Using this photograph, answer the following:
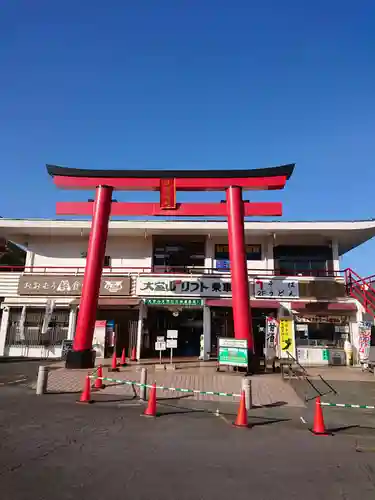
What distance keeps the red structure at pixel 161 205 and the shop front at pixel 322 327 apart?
5985 mm

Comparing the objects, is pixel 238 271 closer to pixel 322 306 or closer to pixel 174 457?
pixel 322 306

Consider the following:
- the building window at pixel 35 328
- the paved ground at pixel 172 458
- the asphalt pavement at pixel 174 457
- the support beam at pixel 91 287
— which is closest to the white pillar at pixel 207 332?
the support beam at pixel 91 287

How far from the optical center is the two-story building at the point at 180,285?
65.8ft

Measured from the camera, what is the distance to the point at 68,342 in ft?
63.0

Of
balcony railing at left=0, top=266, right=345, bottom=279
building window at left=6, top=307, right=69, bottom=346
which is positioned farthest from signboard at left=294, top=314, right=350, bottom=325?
building window at left=6, top=307, right=69, bottom=346

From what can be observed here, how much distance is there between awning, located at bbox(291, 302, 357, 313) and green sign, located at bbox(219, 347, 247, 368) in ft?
22.0

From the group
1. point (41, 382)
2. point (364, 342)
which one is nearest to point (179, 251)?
point (364, 342)

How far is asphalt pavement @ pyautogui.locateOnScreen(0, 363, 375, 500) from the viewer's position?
4.56 metres

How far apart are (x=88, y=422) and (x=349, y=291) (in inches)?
659

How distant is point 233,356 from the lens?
14641mm

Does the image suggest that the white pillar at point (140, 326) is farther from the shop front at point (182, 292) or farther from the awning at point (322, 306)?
the awning at point (322, 306)

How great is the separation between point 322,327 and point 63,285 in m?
14.9

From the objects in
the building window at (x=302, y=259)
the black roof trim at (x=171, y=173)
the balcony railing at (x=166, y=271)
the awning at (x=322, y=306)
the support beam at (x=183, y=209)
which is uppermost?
the black roof trim at (x=171, y=173)

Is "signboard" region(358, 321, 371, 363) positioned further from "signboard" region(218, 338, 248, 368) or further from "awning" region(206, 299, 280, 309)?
"signboard" region(218, 338, 248, 368)
